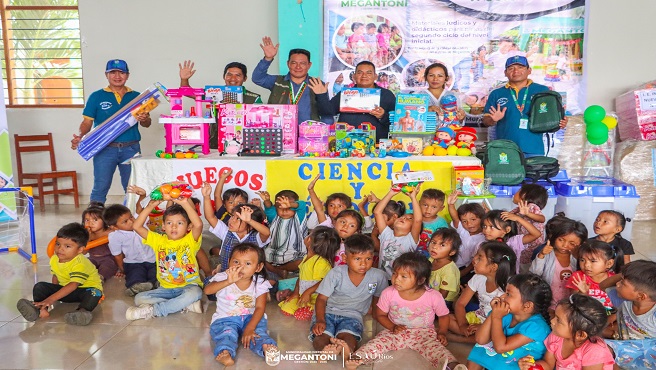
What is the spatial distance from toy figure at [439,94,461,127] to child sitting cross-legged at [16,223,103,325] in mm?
2978

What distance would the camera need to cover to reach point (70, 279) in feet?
12.6

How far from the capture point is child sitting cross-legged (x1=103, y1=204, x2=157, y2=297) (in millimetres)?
4316

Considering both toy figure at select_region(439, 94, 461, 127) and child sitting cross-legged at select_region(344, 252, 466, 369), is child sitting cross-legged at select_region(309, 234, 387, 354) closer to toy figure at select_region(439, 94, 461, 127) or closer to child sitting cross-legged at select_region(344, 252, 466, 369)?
child sitting cross-legged at select_region(344, 252, 466, 369)

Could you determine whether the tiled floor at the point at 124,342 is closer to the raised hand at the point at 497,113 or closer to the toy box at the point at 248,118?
the toy box at the point at 248,118

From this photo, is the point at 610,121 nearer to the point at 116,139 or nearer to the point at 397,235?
the point at 397,235

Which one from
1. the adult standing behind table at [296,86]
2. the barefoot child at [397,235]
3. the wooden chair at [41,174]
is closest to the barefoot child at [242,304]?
the barefoot child at [397,235]

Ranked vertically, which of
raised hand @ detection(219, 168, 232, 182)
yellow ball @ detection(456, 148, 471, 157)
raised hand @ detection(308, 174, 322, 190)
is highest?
yellow ball @ detection(456, 148, 471, 157)

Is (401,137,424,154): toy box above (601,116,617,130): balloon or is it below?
below

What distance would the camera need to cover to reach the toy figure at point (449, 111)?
503 centimetres

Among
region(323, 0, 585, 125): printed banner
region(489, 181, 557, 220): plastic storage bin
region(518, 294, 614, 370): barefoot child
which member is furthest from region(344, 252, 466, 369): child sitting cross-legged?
region(323, 0, 585, 125): printed banner

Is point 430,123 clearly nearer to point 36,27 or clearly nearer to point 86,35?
point 86,35

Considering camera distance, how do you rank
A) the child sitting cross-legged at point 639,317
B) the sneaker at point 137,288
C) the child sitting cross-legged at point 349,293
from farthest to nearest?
the sneaker at point 137,288, the child sitting cross-legged at point 349,293, the child sitting cross-legged at point 639,317

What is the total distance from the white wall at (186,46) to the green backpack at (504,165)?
2851mm

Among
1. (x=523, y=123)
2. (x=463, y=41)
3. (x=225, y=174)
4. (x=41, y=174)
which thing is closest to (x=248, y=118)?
(x=225, y=174)
